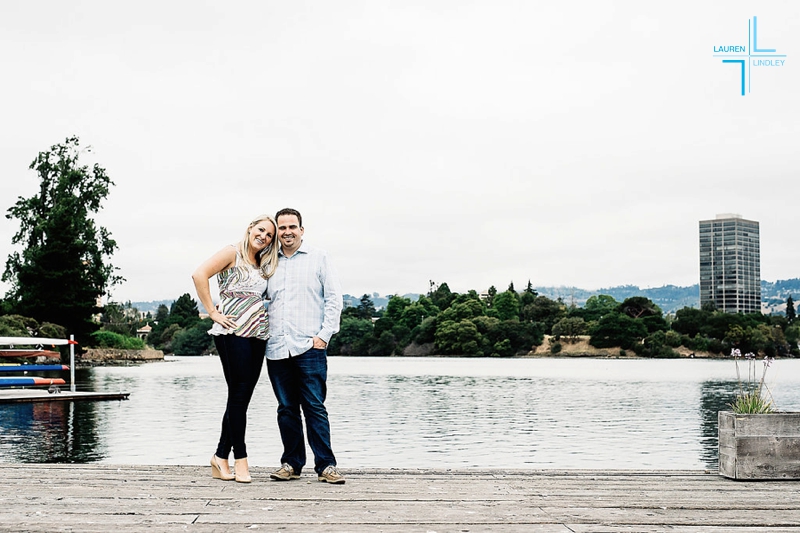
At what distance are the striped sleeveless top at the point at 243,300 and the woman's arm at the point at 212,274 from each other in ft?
0.13

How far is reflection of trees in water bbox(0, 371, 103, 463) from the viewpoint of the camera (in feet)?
61.7

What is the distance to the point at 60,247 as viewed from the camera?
55.5 meters

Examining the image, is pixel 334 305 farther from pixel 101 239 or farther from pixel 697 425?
pixel 101 239

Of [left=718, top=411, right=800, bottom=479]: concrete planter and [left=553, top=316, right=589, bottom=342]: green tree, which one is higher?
[left=553, top=316, right=589, bottom=342]: green tree

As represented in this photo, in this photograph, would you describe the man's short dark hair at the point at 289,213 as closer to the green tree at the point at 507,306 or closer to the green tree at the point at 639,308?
the green tree at the point at 639,308

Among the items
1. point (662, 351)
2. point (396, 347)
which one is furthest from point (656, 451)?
point (396, 347)

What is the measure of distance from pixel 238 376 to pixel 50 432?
18676 mm

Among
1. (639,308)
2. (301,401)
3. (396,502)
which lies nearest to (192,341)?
(639,308)

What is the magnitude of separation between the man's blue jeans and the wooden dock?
222 mm

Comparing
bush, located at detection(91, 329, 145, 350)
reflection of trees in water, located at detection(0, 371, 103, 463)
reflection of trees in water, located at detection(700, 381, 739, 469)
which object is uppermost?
bush, located at detection(91, 329, 145, 350)

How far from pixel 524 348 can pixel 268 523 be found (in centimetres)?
13764

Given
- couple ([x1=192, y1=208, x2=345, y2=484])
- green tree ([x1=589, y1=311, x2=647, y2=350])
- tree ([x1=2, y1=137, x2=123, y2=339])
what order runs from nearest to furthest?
couple ([x1=192, y1=208, x2=345, y2=484]) → tree ([x1=2, y1=137, x2=123, y2=339]) → green tree ([x1=589, y1=311, x2=647, y2=350])

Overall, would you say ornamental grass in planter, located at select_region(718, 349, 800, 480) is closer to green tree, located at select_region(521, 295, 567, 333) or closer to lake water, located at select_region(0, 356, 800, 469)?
lake water, located at select_region(0, 356, 800, 469)

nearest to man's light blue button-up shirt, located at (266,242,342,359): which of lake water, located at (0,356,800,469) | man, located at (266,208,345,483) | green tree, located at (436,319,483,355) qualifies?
man, located at (266,208,345,483)
